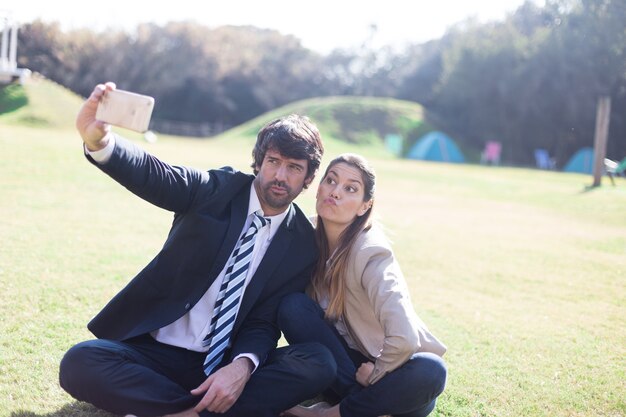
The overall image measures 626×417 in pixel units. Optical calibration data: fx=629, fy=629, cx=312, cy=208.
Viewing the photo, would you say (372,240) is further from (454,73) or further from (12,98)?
(454,73)

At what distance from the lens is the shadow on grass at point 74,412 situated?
3123mm

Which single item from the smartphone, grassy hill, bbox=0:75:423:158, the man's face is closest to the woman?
the man's face

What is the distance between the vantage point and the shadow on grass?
3.12 metres

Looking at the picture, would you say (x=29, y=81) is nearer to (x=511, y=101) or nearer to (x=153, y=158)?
(x=153, y=158)

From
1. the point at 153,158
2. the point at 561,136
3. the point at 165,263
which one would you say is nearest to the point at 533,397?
the point at 165,263

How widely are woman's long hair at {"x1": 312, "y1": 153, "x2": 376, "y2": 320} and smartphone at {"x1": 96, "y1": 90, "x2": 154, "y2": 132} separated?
52.7 inches

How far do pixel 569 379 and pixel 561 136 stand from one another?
4435cm

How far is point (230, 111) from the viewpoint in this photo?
5609cm

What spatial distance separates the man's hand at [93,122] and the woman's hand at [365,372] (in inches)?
68.1

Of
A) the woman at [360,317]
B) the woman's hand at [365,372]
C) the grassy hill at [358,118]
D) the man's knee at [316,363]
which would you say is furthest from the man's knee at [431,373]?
the grassy hill at [358,118]

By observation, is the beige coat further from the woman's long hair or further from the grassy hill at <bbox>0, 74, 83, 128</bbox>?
the grassy hill at <bbox>0, 74, 83, 128</bbox>

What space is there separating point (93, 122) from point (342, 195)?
1450 mm

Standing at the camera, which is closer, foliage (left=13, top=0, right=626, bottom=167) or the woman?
the woman

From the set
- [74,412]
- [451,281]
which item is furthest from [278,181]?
[451,281]
